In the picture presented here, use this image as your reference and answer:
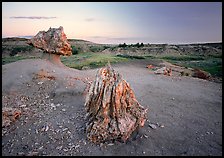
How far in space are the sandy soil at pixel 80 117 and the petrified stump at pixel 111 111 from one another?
24cm

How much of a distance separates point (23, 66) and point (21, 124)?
4763 millimetres

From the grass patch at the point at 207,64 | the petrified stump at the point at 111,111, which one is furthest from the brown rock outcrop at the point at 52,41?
the grass patch at the point at 207,64

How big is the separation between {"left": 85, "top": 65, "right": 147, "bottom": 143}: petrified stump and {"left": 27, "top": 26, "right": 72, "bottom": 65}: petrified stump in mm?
6416

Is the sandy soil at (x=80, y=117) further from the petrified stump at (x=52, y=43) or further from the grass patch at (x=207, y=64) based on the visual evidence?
the grass patch at (x=207, y=64)

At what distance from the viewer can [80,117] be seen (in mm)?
7172

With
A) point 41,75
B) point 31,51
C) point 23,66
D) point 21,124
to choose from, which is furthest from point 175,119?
point 31,51

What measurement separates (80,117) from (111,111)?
1.56 m

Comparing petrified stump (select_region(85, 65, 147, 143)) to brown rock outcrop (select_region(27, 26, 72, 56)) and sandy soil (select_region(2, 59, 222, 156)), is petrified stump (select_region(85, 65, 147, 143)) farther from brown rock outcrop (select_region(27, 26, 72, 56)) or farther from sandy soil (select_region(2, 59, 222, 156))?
brown rock outcrop (select_region(27, 26, 72, 56))

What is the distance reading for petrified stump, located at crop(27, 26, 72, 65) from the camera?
12148 millimetres

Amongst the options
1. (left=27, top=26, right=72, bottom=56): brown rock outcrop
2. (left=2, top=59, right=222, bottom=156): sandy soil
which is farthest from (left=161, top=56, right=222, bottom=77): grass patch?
(left=27, top=26, right=72, bottom=56): brown rock outcrop

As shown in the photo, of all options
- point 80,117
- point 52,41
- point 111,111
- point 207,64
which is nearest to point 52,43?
point 52,41

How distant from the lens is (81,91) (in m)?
9.27

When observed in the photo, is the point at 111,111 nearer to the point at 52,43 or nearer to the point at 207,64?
the point at 52,43

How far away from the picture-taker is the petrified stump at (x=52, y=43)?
12.1 metres
